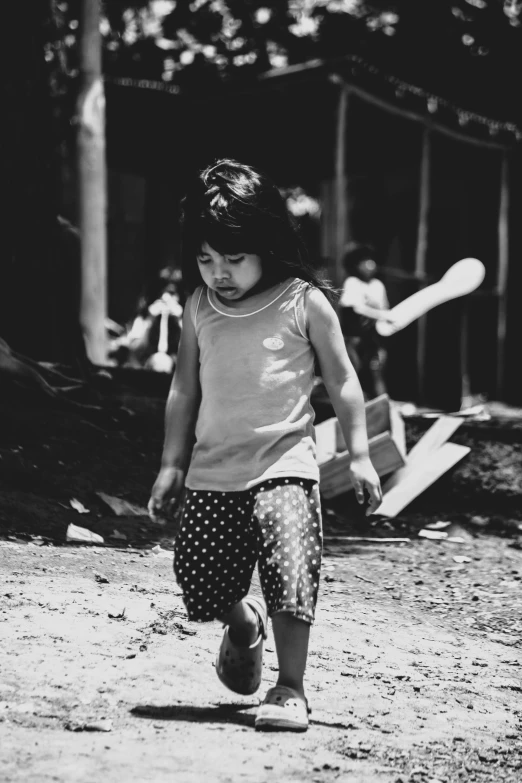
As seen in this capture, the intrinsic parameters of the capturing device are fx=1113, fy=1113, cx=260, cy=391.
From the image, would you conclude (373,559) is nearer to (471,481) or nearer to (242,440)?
(471,481)

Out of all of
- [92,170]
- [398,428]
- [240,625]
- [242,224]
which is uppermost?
[92,170]

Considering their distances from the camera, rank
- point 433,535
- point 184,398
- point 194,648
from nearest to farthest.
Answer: point 184,398 → point 194,648 → point 433,535

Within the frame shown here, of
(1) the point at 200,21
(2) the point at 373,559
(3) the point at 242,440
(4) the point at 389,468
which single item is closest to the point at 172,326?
(4) the point at 389,468

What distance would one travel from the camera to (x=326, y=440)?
270 inches

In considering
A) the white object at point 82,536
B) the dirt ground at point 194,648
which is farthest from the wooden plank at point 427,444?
the white object at point 82,536

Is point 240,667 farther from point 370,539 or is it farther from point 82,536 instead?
point 370,539

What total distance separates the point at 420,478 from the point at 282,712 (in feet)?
13.1

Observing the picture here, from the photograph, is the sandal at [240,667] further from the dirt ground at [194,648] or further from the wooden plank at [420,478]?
the wooden plank at [420,478]

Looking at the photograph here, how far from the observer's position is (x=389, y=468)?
6629 millimetres

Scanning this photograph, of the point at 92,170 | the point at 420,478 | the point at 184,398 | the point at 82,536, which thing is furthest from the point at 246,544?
the point at 92,170

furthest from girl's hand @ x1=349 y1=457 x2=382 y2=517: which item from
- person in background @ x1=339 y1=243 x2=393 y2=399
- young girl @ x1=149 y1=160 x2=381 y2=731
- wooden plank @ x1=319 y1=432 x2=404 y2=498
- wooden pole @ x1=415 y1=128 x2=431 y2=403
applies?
wooden pole @ x1=415 y1=128 x2=431 y2=403

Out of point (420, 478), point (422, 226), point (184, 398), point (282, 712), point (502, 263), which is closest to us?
point (282, 712)

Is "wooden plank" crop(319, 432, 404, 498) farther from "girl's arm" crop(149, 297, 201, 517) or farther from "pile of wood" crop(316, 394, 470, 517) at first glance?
"girl's arm" crop(149, 297, 201, 517)

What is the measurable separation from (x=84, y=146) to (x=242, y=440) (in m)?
6.24
